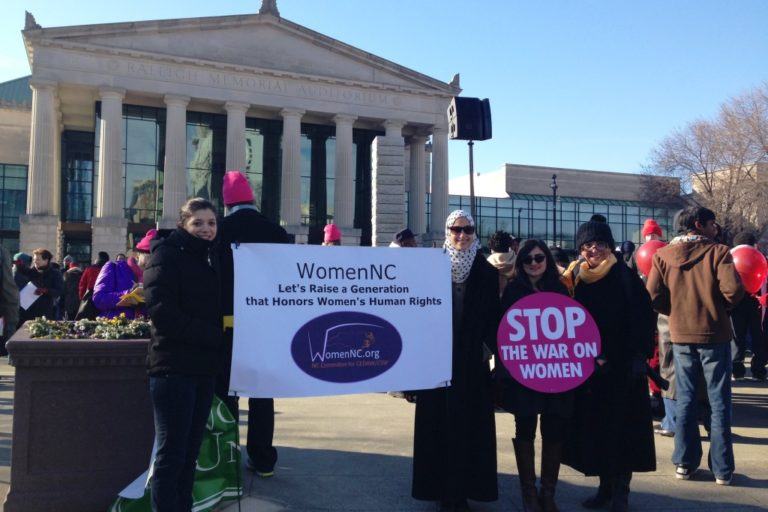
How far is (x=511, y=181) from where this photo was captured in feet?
210

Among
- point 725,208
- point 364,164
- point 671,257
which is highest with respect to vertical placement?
point 364,164

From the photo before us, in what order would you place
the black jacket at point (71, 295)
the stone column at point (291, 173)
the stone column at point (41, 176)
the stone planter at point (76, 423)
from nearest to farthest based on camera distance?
1. the stone planter at point (76, 423)
2. the black jacket at point (71, 295)
3. the stone column at point (41, 176)
4. the stone column at point (291, 173)

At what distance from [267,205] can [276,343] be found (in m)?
43.0

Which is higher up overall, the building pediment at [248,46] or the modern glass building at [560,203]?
the building pediment at [248,46]

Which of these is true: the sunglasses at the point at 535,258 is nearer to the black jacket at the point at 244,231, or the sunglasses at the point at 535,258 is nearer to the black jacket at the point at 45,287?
the black jacket at the point at 244,231

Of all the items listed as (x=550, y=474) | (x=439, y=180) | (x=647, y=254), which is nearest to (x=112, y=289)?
(x=550, y=474)

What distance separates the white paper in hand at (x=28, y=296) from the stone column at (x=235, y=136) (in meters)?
32.2

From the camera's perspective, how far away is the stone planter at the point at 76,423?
13.8ft

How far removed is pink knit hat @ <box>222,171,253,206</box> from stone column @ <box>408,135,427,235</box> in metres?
41.5

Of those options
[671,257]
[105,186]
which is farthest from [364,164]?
[671,257]

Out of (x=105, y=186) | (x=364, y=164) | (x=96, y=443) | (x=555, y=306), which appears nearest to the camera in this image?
(x=96, y=443)

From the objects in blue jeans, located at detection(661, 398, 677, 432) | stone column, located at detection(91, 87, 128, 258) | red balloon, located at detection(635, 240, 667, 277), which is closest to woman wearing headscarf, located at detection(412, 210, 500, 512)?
blue jeans, located at detection(661, 398, 677, 432)

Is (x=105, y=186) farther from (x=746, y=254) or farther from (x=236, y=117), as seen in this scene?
(x=746, y=254)

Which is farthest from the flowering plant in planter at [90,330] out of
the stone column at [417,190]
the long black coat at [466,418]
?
the stone column at [417,190]
